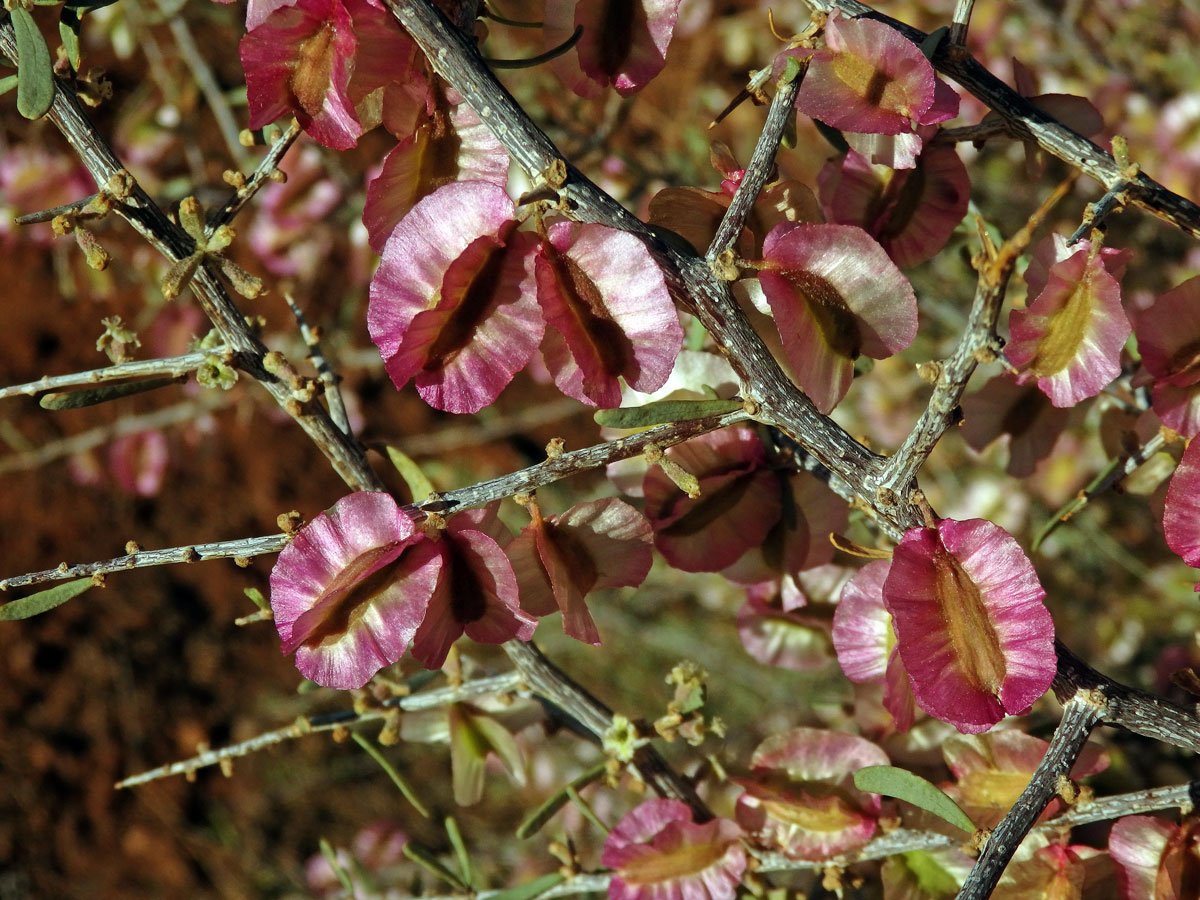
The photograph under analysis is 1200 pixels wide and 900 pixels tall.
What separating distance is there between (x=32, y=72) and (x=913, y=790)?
0.63 metres

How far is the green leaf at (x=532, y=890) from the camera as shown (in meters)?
0.75

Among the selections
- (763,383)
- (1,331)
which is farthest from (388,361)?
(1,331)

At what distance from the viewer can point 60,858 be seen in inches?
99.7

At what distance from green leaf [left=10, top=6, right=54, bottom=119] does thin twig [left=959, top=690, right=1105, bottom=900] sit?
2.08 feet

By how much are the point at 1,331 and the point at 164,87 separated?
1668 millimetres

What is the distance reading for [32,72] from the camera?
1.73 ft

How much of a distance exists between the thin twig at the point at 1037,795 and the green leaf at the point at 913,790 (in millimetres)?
23

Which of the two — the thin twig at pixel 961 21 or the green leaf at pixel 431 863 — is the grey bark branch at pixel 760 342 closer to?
the thin twig at pixel 961 21

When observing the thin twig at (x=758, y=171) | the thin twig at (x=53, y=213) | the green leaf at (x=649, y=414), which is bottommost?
the green leaf at (x=649, y=414)

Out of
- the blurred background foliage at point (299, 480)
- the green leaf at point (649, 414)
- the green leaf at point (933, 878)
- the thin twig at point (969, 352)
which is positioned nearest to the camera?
the thin twig at point (969, 352)

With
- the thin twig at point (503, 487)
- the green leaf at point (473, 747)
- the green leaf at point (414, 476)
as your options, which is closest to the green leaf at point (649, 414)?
the thin twig at point (503, 487)

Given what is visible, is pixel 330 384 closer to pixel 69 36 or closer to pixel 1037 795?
pixel 69 36

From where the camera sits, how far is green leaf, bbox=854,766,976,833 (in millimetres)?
568

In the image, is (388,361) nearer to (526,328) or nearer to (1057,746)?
(526,328)
